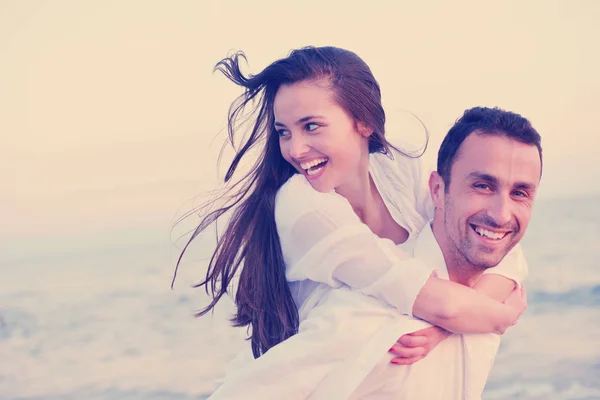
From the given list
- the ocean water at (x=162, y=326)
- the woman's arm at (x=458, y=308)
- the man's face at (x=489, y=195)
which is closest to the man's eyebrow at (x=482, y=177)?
the man's face at (x=489, y=195)

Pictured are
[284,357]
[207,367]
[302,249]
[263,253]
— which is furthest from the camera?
[207,367]

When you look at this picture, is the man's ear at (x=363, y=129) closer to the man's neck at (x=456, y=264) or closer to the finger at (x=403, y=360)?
the man's neck at (x=456, y=264)

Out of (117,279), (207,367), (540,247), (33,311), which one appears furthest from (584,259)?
(33,311)

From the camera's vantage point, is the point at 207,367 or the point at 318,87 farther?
the point at 207,367

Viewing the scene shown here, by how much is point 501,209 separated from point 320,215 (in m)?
0.65

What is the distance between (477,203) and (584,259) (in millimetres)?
7451

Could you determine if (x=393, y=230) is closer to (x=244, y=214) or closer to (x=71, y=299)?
(x=244, y=214)

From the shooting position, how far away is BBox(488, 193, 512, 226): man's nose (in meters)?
2.88

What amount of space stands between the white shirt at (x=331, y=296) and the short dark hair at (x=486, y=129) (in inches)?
15.6

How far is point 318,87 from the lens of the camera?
10.8 feet

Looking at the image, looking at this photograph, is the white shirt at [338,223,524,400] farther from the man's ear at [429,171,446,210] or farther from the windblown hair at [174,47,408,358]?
the windblown hair at [174,47,408,358]

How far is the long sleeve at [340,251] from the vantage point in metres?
2.94

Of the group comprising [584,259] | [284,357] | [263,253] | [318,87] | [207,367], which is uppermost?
[318,87]

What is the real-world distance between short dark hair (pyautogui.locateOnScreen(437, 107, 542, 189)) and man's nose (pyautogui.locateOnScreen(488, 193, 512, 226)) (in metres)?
0.20
